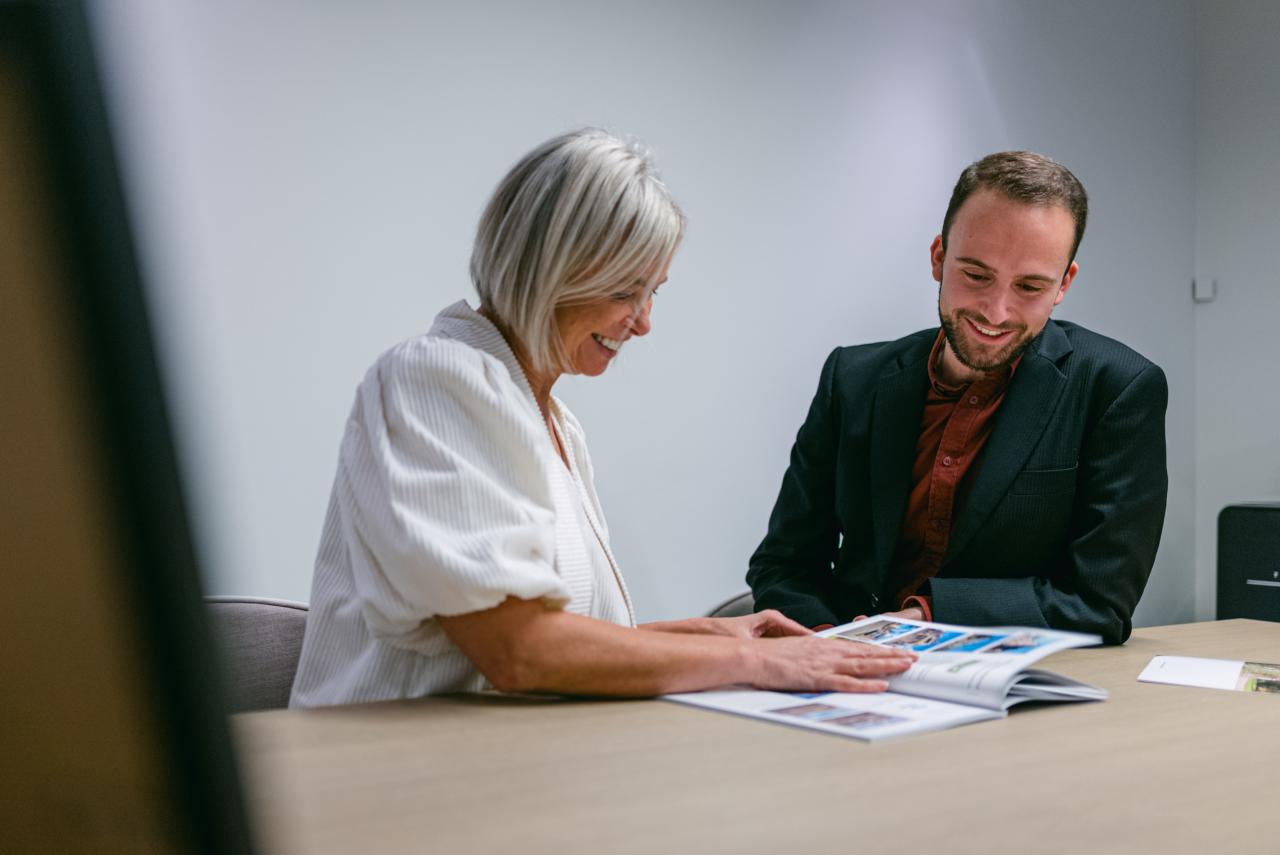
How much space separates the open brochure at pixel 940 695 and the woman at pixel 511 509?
0.03m

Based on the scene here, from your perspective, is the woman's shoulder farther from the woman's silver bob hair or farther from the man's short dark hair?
the man's short dark hair

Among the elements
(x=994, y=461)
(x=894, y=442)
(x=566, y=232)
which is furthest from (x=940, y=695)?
(x=894, y=442)

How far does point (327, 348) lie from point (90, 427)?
2323mm

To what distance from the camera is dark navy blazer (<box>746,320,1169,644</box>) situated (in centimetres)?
193

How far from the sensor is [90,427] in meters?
0.29

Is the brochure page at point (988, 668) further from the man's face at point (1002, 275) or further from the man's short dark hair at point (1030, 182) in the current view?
the man's short dark hair at point (1030, 182)

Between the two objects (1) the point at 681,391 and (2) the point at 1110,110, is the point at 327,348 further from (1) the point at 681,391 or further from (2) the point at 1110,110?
(2) the point at 1110,110

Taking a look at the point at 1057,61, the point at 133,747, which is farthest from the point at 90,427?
the point at 1057,61

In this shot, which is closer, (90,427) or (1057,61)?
(90,427)

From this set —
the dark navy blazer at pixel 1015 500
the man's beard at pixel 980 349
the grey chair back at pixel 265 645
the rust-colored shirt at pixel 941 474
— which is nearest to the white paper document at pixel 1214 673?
the dark navy blazer at pixel 1015 500

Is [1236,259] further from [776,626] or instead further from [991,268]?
[776,626]

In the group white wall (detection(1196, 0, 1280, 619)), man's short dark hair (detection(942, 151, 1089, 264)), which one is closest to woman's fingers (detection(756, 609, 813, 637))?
man's short dark hair (detection(942, 151, 1089, 264))

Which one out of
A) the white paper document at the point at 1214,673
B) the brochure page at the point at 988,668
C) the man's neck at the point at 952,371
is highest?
the man's neck at the point at 952,371

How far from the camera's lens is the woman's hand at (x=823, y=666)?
1330mm
